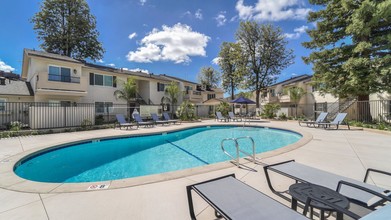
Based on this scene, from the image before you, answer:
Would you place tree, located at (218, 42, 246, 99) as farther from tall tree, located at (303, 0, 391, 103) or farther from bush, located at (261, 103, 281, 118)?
tall tree, located at (303, 0, 391, 103)

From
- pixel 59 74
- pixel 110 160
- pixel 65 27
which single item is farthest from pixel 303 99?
pixel 65 27

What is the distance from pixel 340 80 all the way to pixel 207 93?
2174 centimetres

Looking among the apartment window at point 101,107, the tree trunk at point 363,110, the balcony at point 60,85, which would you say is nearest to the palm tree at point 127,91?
the apartment window at point 101,107

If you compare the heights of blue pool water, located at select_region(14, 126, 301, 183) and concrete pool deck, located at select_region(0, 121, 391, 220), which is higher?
concrete pool deck, located at select_region(0, 121, 391, 220)

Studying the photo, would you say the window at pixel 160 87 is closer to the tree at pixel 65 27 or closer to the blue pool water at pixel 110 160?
the tree at pixel 65 27

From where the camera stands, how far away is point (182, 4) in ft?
46.0

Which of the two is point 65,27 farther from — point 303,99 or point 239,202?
point 303,99

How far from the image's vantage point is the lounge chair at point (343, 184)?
191 cm

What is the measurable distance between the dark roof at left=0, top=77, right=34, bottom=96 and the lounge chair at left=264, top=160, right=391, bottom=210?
20397mm

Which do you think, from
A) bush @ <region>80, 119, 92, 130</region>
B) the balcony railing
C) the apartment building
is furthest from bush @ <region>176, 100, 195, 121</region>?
the apartment building

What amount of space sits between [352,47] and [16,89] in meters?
28.6

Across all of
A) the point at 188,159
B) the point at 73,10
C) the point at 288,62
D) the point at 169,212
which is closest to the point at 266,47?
the point at 288,62

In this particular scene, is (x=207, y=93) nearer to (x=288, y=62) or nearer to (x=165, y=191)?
(x=288, y=62)

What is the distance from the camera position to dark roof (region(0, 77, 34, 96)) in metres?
14.5
